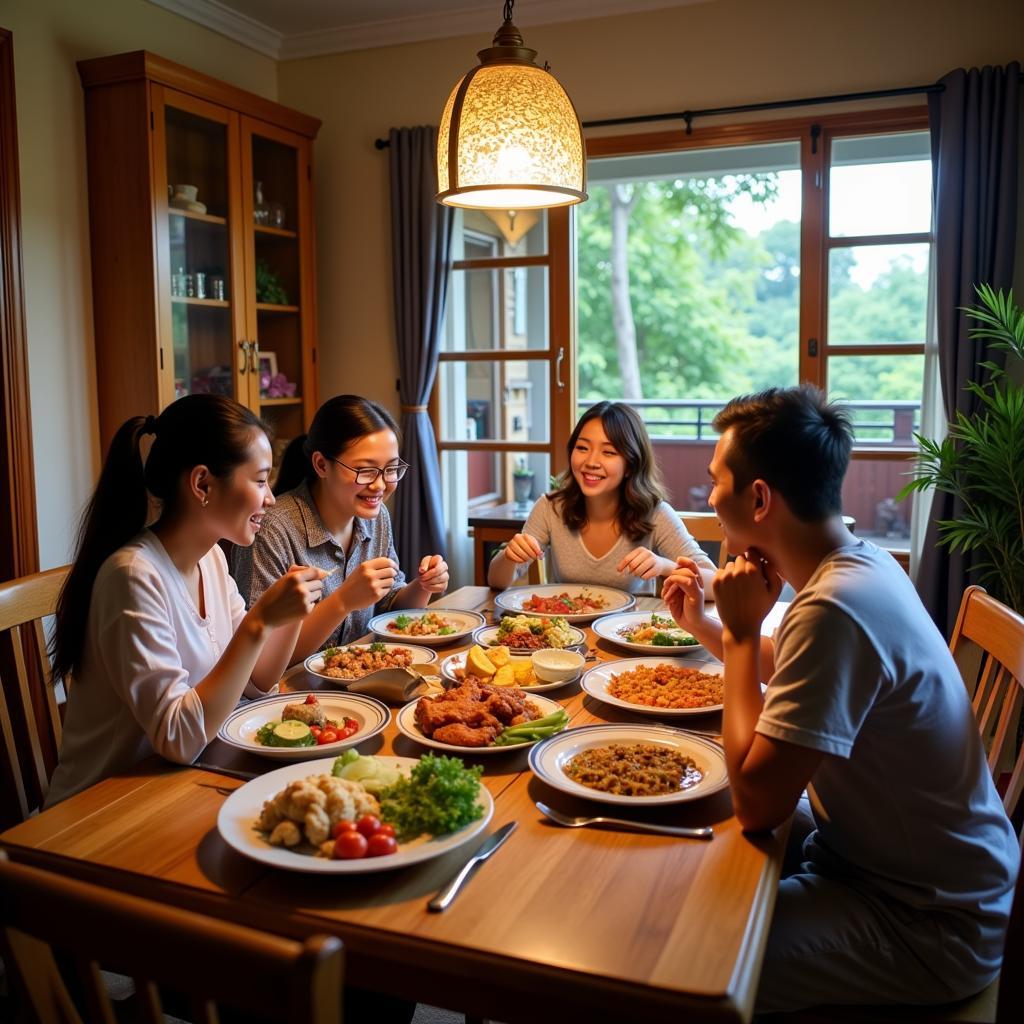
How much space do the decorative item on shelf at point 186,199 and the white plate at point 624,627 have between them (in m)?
2.52

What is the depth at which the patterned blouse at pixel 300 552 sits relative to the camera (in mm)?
2307

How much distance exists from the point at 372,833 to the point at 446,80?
4062 mm

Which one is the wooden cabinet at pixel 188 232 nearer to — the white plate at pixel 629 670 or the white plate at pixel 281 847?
the white plate at pixel 629 670

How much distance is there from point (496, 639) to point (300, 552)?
21.9 inches

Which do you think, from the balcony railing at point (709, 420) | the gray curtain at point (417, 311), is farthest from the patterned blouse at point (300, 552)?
the balcony railing at point (709, 420)

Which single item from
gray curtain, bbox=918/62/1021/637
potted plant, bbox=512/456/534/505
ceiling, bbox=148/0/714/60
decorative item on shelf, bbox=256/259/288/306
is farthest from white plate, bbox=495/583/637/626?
ceiling, bbox=148/0/714/60

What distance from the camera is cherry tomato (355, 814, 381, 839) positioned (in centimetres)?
116

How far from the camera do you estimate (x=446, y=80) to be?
449 cm

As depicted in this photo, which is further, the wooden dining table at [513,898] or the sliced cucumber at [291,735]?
the sliced cucumber at [291,735]

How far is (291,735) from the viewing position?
1489 mm

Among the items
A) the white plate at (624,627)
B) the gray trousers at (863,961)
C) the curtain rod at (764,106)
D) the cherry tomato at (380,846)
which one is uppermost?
the curtain rod at (764,106)

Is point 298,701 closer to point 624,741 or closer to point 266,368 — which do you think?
point 624,741

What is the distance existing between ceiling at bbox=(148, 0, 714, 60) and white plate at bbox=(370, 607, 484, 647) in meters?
2.93

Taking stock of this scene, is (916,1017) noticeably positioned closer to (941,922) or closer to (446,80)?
(941,922)
